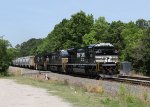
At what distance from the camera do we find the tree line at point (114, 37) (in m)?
48.6

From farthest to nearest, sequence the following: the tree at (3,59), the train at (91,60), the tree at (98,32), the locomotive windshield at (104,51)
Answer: the tree at (98,32), the tree at (3,59), the locomotive windshield at (104,51), the train at (91,60)

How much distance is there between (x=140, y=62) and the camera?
49.8 meters

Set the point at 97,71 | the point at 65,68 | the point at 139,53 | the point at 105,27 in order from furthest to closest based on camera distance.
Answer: the point at 105,27 < the point at 65,68 < the point at 139,53 < the point at 97,71

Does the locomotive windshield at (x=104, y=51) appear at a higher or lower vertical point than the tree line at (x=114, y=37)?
lower

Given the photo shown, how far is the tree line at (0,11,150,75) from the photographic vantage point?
48594 millimetres

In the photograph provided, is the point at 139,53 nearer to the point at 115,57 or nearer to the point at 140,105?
the point at 115,57

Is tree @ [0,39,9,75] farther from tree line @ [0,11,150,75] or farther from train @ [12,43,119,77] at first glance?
train @ [12,43,119,77]

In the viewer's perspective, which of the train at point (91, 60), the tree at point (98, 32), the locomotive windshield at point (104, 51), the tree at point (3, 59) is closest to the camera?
the train at point (91, 60)

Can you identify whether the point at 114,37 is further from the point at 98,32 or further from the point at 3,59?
the point at 3,59

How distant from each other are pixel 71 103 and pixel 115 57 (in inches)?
907

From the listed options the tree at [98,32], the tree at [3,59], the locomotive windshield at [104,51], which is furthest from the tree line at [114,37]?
the locomotive windshield at [104,51]

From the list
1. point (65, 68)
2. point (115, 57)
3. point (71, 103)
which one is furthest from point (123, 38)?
point (71, 103)

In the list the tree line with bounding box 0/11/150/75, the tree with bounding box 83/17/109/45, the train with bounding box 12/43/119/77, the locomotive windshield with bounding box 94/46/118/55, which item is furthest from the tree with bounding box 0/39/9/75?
the tree with bounding box 83/17/109/45

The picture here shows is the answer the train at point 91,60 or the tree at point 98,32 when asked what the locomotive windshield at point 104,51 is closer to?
the train at point 91,60
